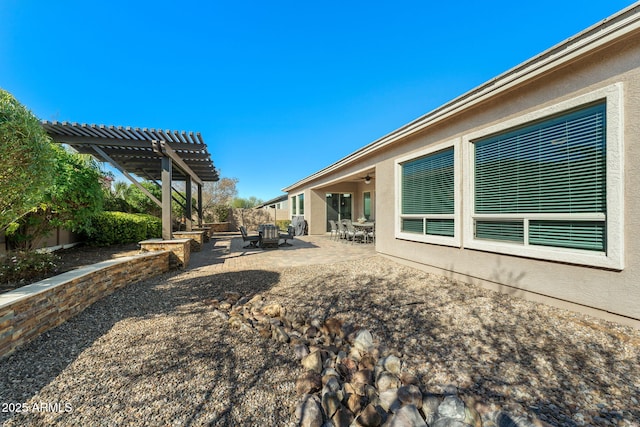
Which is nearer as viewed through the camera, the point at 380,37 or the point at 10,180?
the point at 10,180

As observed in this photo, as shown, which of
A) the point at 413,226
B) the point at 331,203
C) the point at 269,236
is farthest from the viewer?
the point at 331,203

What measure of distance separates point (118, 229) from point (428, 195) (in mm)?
9585

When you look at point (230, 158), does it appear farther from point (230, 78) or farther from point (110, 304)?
point (110, 304)

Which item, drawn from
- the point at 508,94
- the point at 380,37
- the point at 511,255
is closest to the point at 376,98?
the point at 380,37

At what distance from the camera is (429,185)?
576 cm

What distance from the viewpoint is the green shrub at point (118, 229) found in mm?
7973

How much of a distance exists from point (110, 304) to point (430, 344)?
16.2 ft

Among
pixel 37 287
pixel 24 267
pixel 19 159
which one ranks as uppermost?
pixel 19 159

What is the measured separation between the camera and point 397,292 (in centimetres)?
453

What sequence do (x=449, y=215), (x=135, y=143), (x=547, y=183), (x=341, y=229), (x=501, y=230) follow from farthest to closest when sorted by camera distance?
(x=341, y=229) → (x=135, y=143) → (x=449, y=215) → (x=501, y=230) → (x=547, y=183)

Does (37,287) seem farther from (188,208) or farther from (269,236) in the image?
(188,208)

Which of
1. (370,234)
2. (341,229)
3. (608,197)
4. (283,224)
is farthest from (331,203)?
(608,197)

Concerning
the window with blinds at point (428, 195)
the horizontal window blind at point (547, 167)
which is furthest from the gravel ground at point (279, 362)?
the window with blinds at point (428, 195)

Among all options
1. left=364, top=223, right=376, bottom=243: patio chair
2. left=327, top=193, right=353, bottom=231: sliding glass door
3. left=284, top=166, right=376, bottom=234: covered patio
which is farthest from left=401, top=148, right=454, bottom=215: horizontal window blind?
left=327, top=193, right=353, bottom=231: sliding glass door
